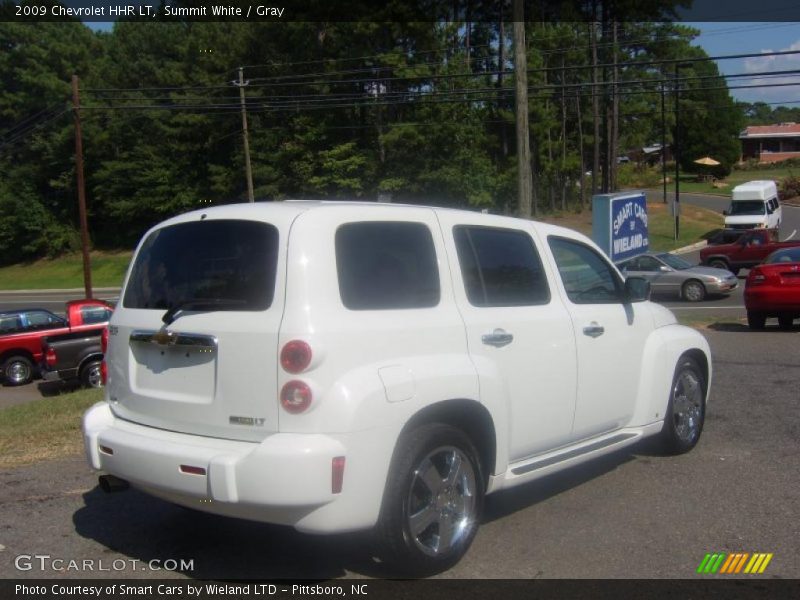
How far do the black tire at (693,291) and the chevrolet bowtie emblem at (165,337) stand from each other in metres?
22.4

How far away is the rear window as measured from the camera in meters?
4.40

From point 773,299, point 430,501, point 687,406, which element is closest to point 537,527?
point 430,501

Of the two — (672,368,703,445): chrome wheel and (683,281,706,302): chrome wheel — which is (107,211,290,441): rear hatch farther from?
(683,281,706,302): chrome wheel

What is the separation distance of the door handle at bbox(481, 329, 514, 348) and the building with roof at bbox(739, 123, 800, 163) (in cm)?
12302

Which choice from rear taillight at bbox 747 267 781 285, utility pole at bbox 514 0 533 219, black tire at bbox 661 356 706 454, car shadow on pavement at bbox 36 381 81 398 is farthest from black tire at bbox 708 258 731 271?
black tire at bbox 661 356 706 454

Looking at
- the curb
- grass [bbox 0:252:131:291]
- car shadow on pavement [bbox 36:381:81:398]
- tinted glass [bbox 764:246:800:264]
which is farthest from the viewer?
grass [bbox 0:252:131:291]

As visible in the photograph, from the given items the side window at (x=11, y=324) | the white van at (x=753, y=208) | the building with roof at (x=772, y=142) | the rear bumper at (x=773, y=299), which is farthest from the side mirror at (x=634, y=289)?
the building with roof at (x=772, y=142)

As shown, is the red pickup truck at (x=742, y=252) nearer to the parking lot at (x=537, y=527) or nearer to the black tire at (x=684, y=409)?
the black tire at (x=684, y=409)

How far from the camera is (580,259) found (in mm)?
6227

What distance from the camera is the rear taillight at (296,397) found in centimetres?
408

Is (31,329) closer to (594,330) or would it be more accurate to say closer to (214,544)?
(214,544)

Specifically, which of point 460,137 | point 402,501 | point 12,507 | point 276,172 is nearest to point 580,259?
Result: point 402,501

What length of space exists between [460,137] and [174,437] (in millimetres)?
44922

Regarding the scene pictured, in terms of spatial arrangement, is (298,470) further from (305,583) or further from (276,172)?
(276,172)
